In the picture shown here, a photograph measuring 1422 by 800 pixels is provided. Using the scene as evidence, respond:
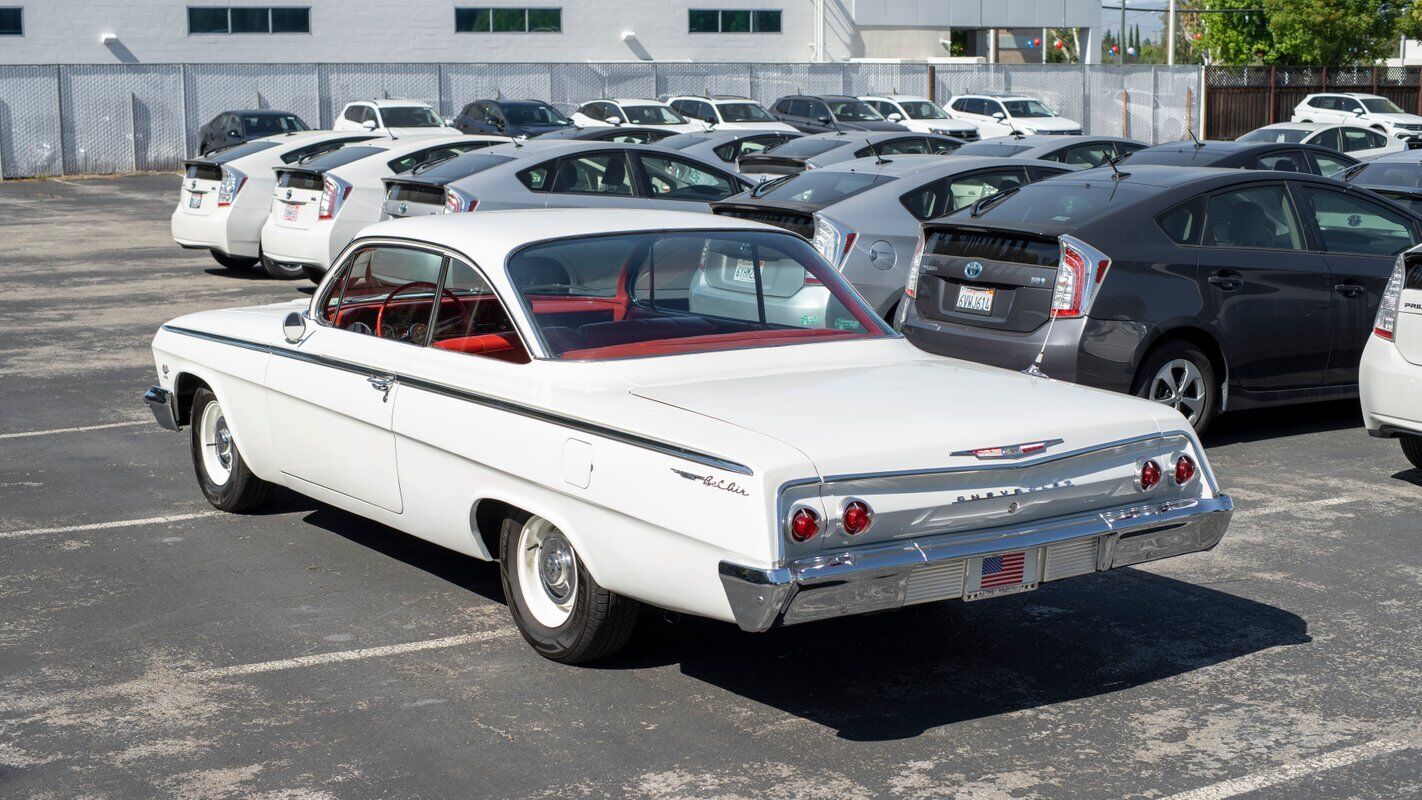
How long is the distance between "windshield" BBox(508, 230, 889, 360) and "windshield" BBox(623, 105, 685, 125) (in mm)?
30553

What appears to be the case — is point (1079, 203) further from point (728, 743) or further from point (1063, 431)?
point (728, 743)

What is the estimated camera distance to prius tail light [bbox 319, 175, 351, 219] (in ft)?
54.1

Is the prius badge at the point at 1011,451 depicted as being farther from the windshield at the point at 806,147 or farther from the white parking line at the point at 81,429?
the windshield at the point at 806,147

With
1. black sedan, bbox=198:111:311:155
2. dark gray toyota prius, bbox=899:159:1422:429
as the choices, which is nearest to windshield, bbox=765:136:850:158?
dark gray toyota prius, bbox=899:159:1422:429

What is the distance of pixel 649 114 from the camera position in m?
37.2

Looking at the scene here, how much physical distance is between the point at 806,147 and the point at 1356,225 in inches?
343

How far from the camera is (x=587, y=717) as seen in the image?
533cm

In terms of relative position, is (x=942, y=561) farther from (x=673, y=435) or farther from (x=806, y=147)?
(x=806, y=147)

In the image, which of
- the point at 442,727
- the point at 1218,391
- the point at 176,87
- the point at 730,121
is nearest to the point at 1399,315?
the point at 1218,391

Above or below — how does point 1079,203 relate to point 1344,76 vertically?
below

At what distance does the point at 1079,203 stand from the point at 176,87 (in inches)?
1337

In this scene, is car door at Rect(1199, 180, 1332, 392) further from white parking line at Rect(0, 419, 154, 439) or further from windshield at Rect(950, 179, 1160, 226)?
white parking line at Rect(0, 419, 154, 439)

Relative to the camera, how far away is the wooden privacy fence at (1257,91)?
47.6 metres

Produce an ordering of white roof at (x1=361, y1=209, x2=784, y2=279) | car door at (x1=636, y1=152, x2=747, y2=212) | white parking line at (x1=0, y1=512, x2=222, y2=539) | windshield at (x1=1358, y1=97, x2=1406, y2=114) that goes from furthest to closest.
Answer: windshield at (x1=1358, y1=97, x2=1406, y2=114), car door at (x1=636, y1=152, x2=747, y2=212), white parking line at (x1=0, y1=512, x2=222, y2=539), white roof at (x1=361, y1=209, x2=784, y2=279)
